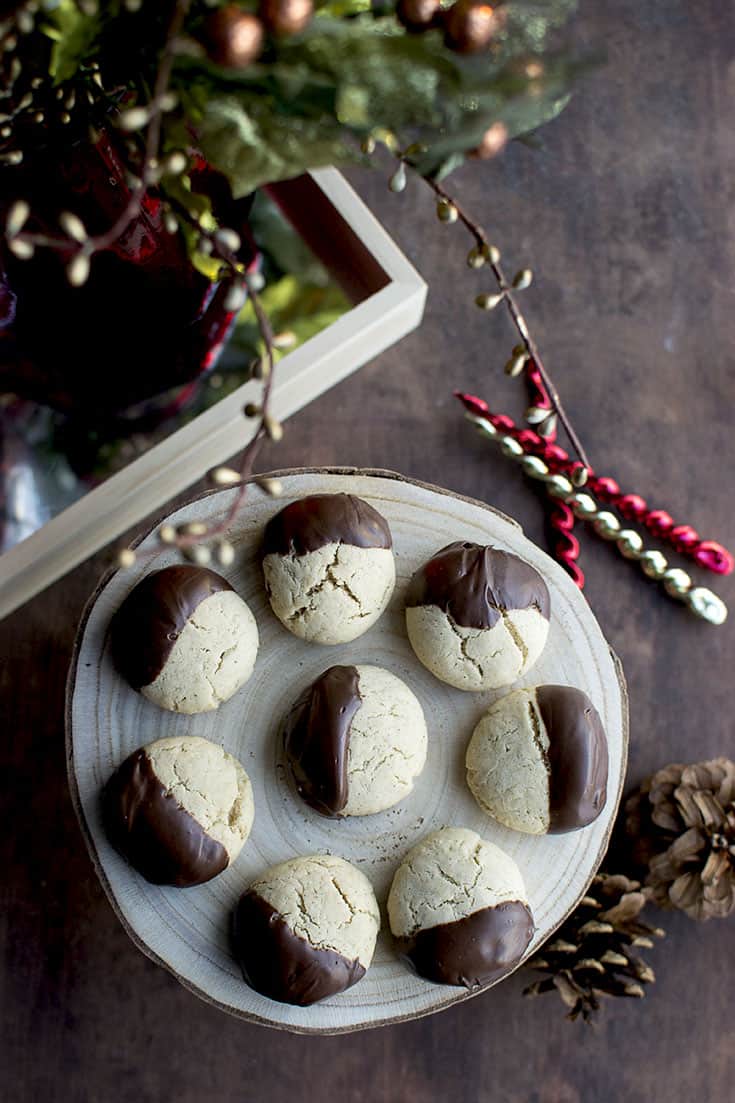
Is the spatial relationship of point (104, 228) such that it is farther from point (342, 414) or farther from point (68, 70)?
point (342, 414)

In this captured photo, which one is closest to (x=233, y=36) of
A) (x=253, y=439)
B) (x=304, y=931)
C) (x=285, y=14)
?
(x=285, y=14)

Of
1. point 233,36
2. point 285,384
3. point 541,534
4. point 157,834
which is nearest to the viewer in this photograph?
point 233,36

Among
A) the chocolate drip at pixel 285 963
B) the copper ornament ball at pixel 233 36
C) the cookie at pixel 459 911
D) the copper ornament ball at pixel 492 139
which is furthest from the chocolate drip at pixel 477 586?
the copper ornament ball at pixel 233 36

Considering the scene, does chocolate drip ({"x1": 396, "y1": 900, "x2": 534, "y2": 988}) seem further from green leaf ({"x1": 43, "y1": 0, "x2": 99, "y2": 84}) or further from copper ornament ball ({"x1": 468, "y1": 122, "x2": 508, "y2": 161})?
green leaf ({"x1": 43, "y1": 0, "x2": 99, "y2": 84})

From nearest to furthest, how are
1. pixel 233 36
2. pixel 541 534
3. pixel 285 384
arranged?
pixel 233 36 < pixel 285 384 < pixel 541 534

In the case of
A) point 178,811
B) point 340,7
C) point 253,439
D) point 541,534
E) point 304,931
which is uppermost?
point 340,7

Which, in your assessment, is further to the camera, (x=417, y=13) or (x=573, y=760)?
(x=573, y=760)

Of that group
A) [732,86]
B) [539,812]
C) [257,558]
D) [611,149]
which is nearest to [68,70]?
[257,558]

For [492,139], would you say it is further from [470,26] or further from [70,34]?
[70,34]

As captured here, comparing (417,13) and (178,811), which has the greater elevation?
(417,13)
